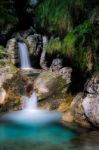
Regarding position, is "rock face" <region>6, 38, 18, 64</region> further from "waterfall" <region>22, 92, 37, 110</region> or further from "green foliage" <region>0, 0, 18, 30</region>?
"waterfall" <region>22, 92, 37, 110</region>

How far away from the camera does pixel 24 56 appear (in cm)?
1356

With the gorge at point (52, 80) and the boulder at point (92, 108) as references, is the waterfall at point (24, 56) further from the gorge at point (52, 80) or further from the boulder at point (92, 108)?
the boulder at point (92, 108)

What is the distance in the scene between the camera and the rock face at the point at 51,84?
10461mm

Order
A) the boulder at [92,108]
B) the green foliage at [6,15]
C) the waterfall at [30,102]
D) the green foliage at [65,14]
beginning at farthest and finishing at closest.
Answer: the green foliage at [6,15], the green foliage at [65,14], the waterfall at [30,102], the boulder at [92,108]

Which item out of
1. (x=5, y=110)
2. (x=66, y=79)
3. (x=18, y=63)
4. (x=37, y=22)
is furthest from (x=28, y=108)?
(x=37, y=22)

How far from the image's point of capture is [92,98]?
8867mm

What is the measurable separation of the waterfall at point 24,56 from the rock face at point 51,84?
7.32ft

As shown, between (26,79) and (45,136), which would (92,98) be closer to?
(45,136)

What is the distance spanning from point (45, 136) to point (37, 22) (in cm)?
699

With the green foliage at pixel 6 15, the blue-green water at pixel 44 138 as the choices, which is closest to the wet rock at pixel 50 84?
the blue-green water at pixel 44 138

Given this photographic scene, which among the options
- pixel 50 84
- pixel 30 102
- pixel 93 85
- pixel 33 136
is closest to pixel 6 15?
pixel 50 84

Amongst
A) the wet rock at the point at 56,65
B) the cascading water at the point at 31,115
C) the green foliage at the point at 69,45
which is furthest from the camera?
the wet rock at the point at 56,65

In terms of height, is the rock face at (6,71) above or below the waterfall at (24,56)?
below

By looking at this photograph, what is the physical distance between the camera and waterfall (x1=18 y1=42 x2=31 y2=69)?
13.3 metres
